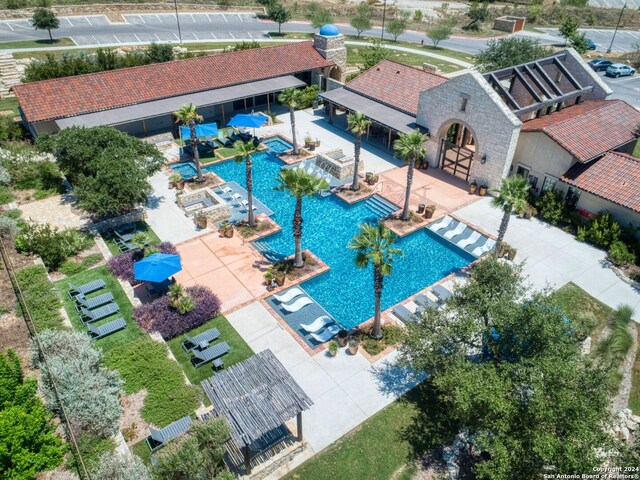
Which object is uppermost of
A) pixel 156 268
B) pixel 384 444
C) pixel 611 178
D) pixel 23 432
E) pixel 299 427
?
pixel 611 178

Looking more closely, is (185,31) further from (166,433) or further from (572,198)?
(166,433)

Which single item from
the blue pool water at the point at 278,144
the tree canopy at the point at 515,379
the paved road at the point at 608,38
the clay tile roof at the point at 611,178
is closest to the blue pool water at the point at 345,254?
the blue pool water at the point at 278,144

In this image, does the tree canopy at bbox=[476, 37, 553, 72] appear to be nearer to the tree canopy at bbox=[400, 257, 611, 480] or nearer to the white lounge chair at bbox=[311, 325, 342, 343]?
the tree canopy at bbox=[400, 257, 611, 480]

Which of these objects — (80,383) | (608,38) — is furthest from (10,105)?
(608,38)

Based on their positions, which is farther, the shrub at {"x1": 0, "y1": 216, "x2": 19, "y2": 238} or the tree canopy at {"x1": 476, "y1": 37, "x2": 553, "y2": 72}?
the tree canopy at {"x1": 476, "y1": 37, "x2": 553, "y2": 72}

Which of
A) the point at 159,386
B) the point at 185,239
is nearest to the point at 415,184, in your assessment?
the point at 185,239

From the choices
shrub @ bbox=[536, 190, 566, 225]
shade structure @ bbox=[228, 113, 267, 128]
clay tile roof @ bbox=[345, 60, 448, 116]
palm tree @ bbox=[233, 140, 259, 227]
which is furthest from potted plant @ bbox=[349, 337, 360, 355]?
shade structure @ bbox=[228, 113, 267, 128]

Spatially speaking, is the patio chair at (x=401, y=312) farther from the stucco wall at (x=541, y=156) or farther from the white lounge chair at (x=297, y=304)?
the stucco wall at (x=541, y=156)

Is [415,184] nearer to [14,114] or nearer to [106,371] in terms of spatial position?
[106,371]
